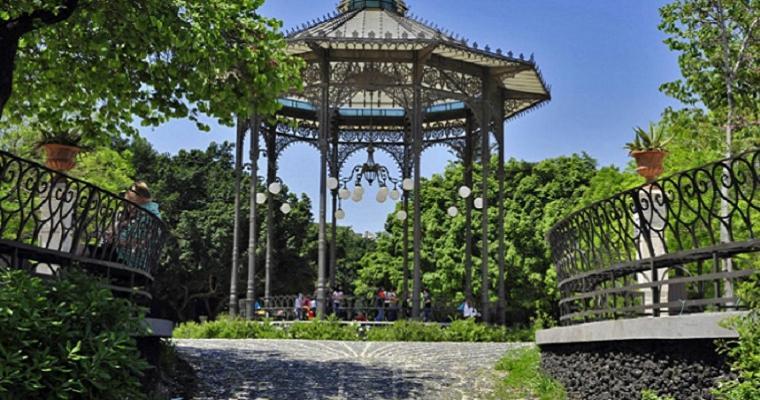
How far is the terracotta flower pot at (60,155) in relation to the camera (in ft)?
32.7

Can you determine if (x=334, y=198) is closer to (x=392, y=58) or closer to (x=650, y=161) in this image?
(x=392, y=58)

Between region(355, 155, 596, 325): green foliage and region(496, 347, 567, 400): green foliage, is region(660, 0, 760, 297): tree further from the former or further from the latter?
region(355, 155, 596, 325): green foliage

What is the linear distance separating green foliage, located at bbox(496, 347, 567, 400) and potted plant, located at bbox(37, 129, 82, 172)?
5539mm

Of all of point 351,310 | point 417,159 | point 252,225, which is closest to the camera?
point 417,159

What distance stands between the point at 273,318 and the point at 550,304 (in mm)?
15213

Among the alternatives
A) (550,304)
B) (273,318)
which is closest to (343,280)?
(550,304)

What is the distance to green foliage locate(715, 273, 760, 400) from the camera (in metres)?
5.65

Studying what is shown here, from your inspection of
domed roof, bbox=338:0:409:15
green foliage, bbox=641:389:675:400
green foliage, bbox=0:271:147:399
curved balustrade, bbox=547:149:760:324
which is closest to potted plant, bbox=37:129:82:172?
green foliage, bbox=0:271:147:399

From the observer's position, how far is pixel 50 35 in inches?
419

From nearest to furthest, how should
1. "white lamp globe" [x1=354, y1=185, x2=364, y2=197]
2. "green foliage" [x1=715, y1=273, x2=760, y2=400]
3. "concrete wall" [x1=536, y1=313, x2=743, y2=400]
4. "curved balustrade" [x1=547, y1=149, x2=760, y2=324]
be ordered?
"green foliage" [x1=715, y1=273, x2=760, y2=400] → "concrete wall" [x1=536, y1=313, x2=743, y2=400] → "curved balustrade" [x1=547, y1=149, x2=760, y2=324] → "white lamp globe" [x1=354, y1=185, x2=364, y2=197]

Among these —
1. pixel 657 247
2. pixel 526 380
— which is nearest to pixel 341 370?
pixel 526 380

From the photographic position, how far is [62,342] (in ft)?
19.1

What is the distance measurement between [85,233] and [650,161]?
635 cm

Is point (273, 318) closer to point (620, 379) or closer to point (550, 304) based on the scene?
point (620, 379)
